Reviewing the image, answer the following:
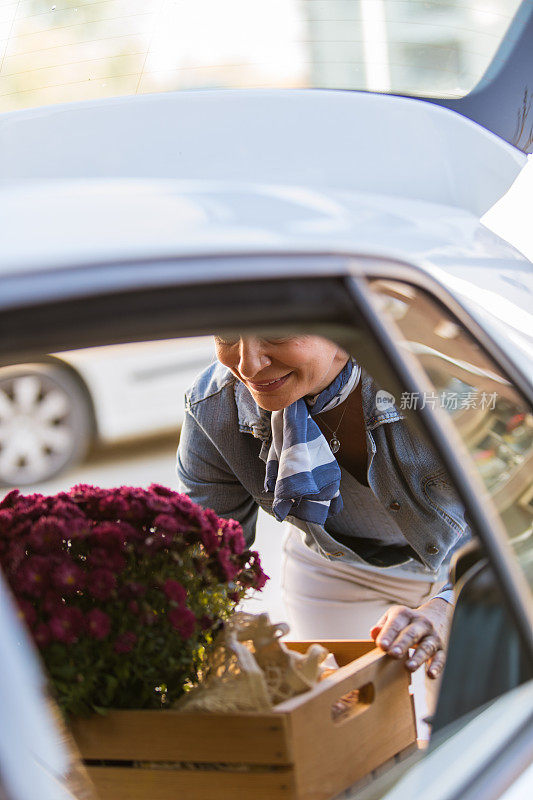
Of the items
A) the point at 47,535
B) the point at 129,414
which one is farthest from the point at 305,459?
the point at 129,414

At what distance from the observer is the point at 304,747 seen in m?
1.26

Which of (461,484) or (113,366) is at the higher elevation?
(113,366)

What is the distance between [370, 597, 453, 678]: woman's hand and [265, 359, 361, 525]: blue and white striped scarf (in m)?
0.44

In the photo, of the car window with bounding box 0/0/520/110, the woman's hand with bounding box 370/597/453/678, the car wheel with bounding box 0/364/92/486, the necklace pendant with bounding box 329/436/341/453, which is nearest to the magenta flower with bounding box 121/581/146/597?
the woman's hand with bounding box 370/597/453/678

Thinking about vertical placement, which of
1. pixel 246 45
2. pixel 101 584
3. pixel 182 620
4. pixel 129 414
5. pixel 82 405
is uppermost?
pixel 82 405

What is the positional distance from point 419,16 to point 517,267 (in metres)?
0.44

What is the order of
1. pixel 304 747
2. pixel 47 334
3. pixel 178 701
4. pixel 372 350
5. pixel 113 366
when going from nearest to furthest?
pixel 47 334
pixel 372 350
pixel 304 747
pixel 178 701
pixel 113 366

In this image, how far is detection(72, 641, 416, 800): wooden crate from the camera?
1.24 meters

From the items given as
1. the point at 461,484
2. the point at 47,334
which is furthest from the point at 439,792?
the point at 47,334

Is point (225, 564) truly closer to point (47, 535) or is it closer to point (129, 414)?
point (47, 535)

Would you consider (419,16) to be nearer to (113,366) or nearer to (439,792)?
(439,792)

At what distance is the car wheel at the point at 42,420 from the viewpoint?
5184mm

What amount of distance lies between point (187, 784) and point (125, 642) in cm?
24

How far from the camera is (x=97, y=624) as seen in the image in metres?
1.31
